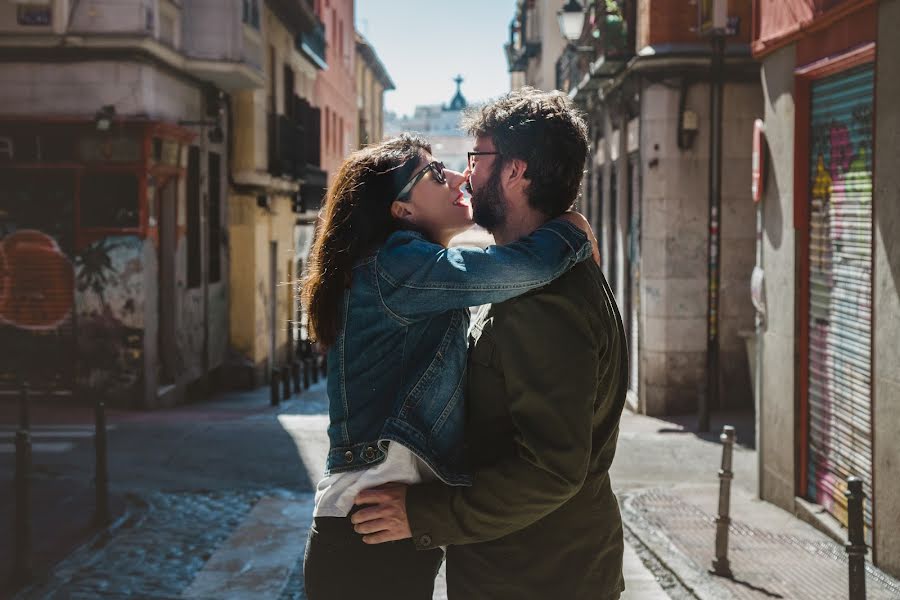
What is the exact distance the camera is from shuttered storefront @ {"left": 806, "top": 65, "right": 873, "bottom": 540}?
27.0ft

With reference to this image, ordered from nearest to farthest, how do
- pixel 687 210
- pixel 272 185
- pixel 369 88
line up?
pixel 687 210, pixel 272 185, pixel 369 88

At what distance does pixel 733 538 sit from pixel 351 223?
21.3 ft

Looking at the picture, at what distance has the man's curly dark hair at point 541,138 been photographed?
3.04 m

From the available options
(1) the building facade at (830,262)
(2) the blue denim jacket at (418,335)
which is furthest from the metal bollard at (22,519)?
(1) the building facade at (830,262)

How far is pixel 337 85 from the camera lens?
142ft

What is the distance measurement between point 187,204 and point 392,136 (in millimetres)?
17421

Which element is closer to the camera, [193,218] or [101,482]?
[101,482]

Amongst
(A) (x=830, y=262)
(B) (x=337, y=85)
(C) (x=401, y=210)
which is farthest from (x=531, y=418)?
(B) (x=337, y=85)

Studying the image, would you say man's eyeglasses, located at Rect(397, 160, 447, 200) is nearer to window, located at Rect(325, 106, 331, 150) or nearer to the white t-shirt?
the white t-shirt

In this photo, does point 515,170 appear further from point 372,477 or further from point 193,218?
point 193,218

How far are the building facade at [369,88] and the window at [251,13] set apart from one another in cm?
2585

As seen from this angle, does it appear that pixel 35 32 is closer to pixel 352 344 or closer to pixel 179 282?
pixel 179 282

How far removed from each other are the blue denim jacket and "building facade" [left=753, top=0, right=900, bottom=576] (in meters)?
5.01

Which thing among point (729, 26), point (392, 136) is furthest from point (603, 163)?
point (392, 136)
